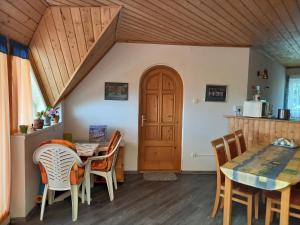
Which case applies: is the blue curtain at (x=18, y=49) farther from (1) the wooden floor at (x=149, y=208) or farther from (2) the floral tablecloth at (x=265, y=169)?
(2) the floral tablecloth at (x=265, y=169)

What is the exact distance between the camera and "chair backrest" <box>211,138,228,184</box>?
2.99m

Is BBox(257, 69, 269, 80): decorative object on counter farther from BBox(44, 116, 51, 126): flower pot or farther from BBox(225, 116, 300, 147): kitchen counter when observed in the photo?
BBox(44, 116, 51, 126): flower pot

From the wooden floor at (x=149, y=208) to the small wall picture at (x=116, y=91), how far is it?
1.56 m

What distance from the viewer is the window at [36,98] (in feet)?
12.3

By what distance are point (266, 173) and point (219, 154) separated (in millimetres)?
646

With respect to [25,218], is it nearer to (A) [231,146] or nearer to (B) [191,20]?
(A) [231,146]

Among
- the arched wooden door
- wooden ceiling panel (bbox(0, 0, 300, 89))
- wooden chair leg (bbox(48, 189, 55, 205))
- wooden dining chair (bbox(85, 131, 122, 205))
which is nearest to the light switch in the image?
the arched wooden door

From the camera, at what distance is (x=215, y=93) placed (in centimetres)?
486

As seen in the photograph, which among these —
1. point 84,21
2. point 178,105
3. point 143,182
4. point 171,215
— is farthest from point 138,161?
point 84,21

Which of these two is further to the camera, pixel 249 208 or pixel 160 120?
pixel 160 120

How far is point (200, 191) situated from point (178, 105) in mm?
1650

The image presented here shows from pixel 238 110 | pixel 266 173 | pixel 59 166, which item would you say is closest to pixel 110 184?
pixel 59 166

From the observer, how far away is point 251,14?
3.21 metres

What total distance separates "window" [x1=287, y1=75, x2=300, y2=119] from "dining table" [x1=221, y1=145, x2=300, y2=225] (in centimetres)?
537
